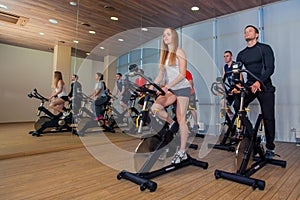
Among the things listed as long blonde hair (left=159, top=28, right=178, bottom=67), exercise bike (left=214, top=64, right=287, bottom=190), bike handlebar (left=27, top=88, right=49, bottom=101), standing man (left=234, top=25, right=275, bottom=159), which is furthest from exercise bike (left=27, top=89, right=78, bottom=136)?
standing man (left=234, top=25, right=275, bottom=159)

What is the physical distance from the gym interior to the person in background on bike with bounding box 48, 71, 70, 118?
0.10 metres

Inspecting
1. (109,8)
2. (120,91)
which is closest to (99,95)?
(120,91)

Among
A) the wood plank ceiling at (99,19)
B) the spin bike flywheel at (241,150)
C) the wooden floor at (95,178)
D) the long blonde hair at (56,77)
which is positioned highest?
the wood plank ceiling at (99,19)

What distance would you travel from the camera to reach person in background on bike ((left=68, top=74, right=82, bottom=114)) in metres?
3.75

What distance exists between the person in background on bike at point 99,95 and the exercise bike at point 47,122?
1.87 feet

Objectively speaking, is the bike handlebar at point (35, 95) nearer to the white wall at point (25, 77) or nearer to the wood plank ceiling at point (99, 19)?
the white wall at point (25, 77)

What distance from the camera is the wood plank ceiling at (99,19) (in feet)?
11.1

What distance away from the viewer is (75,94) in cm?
387

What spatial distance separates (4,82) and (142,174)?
329 centimetres

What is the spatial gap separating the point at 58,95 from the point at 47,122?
2.18ft

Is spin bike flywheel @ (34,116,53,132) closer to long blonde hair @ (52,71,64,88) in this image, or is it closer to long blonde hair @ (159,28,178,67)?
long blonde hair @ (52,71,64,88)

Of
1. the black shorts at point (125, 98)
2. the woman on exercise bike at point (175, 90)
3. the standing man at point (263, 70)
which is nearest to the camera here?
the woman on exercise bike at point (175, 90)

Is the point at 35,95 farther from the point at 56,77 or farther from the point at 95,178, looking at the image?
the point at 95,178

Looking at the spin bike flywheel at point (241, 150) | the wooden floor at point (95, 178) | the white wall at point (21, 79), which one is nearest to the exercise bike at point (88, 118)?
the white wall at point (21, 79)
